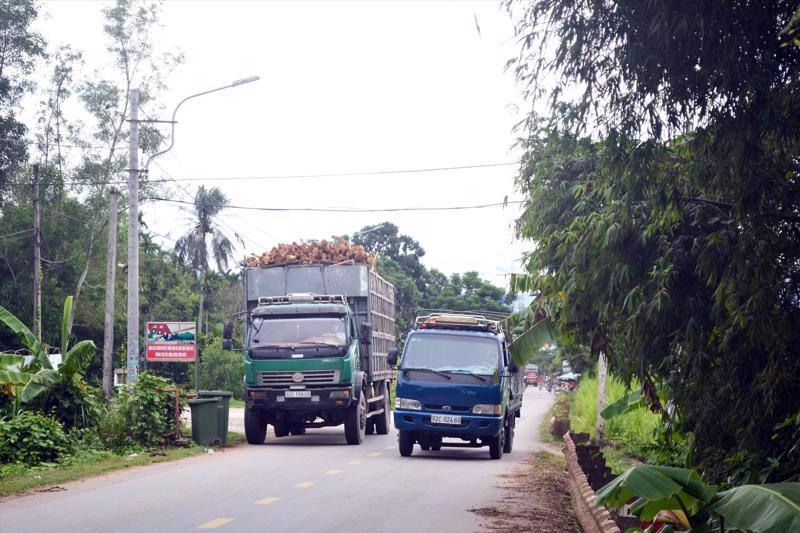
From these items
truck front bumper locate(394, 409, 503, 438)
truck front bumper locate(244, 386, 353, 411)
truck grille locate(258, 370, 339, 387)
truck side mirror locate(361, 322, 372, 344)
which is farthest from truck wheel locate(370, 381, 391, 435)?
truck front bumper locate(394, 409, 503, 438)

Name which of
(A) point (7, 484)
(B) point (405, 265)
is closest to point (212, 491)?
(A) point (7, 484)

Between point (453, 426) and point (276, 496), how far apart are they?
6401 millimetres

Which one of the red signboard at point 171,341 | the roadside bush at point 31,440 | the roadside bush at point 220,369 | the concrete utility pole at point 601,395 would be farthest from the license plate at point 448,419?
the roadside bush at point 220,369

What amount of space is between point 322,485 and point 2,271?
31.2 meters

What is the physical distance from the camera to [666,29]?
726cm

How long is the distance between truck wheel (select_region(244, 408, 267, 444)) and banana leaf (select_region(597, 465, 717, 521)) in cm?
1586

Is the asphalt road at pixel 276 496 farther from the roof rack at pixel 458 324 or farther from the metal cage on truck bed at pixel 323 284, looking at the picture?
the metal cage on truck bed at pixel 323 284

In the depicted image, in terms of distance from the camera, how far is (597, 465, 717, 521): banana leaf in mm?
5648

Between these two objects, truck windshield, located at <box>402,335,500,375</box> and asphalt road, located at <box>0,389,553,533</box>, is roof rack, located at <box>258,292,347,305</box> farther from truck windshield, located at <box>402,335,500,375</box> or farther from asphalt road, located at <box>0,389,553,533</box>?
asphalt road, located at <box>0,389,553,533</box>

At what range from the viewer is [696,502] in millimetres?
5871

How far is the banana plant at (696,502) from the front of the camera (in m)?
5.14

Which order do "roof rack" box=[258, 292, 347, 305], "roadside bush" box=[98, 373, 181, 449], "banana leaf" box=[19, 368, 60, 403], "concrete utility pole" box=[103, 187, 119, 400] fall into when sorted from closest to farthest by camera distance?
"banana leaf" box=[19, 368, 60, 403] → "roadside bush" box=[98, 373, 181, 449] → "roof rack" box=[258, 292, 347, 305] → "concrete utility pole" box=[103, 187, 119, 400]

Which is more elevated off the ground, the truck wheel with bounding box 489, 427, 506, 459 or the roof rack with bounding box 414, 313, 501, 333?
the roof rack with bounding box 414, 313, 501, 333

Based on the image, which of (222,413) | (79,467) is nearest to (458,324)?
(222,413)
